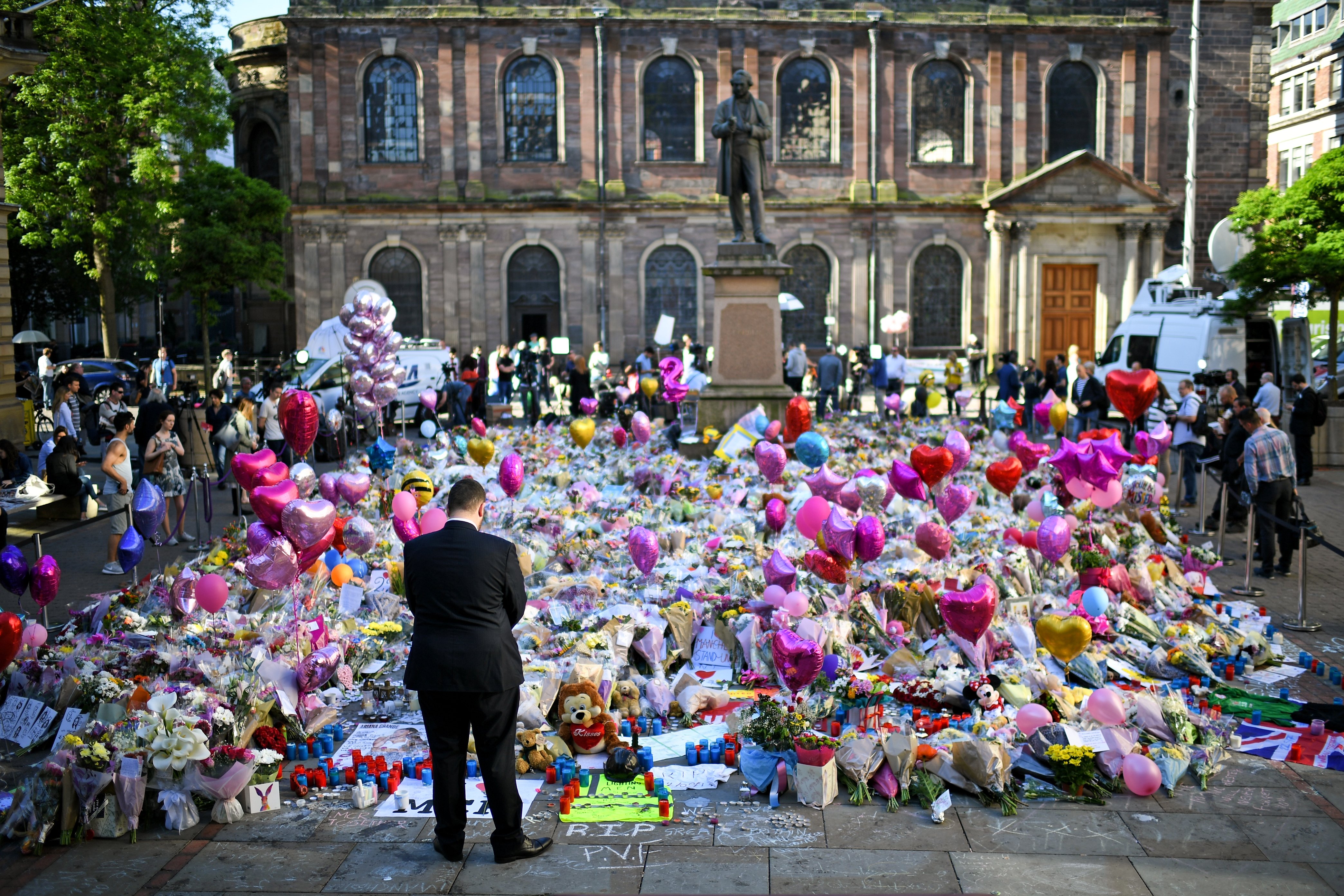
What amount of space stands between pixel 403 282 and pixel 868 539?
1184 inches

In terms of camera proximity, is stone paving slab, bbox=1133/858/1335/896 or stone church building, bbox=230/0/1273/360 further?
stone church building, bbox=230/0/1273/360

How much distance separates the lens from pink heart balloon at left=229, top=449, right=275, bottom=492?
9.44 meters

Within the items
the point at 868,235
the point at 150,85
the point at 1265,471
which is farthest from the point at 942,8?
the point at 1265,471

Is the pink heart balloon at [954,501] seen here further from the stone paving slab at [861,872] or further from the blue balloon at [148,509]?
the blue balloon at [148,509]

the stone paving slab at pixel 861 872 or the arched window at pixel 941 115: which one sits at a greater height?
the arched window at pixel 941 115

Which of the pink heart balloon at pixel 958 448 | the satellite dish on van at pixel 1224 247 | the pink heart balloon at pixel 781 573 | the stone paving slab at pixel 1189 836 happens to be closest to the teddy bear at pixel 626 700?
the pink heart balloon at pixel 781 573

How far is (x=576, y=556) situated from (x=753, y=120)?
835 cm

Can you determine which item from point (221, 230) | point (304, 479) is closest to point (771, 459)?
point (304, 479)

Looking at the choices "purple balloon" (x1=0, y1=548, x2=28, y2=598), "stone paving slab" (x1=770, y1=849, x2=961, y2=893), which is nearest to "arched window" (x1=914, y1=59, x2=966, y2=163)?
"purple balloon" (x1=0, y1=548, x2=28, y2=598)

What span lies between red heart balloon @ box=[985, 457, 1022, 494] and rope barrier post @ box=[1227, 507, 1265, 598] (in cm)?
209

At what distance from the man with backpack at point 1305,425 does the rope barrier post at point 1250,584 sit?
7251mm

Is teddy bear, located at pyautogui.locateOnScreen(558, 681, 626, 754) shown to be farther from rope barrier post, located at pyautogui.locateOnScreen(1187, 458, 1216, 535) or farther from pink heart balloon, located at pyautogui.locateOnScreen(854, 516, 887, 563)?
rope barrier post, located at pyautogui.locateOnScreen(1187, 458, 1216, 535)

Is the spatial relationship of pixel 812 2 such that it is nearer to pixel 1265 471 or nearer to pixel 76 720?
pixel 1265 471

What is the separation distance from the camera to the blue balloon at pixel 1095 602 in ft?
28.0
